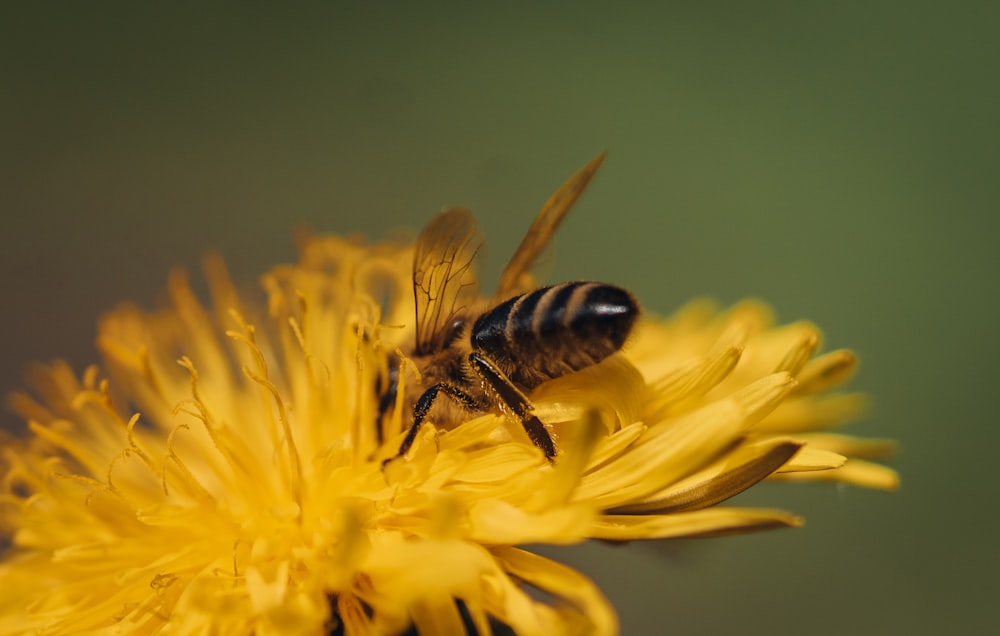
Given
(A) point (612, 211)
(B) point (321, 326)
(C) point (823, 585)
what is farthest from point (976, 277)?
(B) point (321, 326)

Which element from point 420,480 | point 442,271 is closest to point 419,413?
point 420,480


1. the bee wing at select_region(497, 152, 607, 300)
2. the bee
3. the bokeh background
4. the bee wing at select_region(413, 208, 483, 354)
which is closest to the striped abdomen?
the bee

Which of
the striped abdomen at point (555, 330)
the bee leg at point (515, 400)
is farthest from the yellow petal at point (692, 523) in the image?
the striped abdomen at point (555, 330)

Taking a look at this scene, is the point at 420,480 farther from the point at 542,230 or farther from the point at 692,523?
the point at 542,230

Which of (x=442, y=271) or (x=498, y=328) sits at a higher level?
(x=442, y=271)

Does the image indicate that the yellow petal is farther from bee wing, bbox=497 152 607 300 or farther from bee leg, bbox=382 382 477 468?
bee wing, bbox=497 152 607 300

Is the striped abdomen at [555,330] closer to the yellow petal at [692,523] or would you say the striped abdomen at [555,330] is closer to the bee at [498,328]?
the bee at [498,328]

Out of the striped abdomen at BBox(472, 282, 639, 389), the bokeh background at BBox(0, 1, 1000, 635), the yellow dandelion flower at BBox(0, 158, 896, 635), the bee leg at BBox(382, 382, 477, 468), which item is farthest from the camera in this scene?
the bokeh background at BBox(0, 1, 1000, 635)
